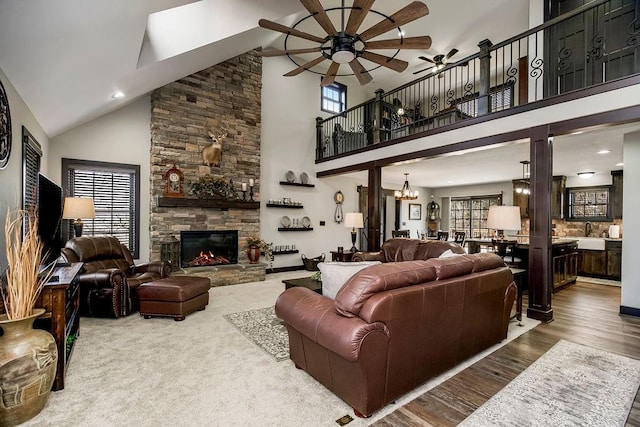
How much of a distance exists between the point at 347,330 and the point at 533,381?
68.2 inches

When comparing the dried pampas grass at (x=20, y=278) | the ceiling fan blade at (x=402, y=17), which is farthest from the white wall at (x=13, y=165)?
the ceiling fan blade at (x=402, y=17)

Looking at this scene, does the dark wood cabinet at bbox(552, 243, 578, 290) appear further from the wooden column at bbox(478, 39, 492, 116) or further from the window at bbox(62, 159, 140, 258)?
the window at bbox(62, 159, 140, 258)

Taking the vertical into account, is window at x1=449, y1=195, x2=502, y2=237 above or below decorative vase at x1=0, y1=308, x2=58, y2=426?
above

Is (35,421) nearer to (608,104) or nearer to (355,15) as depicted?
(355,15)

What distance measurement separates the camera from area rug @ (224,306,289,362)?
9.70ft

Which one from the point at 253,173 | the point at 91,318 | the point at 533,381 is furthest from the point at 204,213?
the point at 533,381

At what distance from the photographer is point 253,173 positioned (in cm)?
686

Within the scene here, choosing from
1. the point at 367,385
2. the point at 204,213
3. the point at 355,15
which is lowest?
the point at 367,385

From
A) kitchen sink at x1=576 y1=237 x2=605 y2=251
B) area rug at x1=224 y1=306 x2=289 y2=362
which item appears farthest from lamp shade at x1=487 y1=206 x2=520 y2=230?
kitchen sink at x1=576 y1=237 x2=605 y2=251

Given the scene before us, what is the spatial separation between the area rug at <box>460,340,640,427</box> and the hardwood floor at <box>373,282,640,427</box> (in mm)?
61

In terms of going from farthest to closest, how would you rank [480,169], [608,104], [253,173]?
[480,169] < [253,173] < [608,104]

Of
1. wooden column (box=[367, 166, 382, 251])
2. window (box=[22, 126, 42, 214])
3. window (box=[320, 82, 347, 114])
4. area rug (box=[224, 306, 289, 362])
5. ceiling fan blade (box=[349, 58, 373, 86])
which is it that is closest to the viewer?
area rug (box=[224, 306, 289, 362])

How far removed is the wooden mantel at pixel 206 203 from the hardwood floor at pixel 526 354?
504 cm

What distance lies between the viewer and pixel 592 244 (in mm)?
6945
